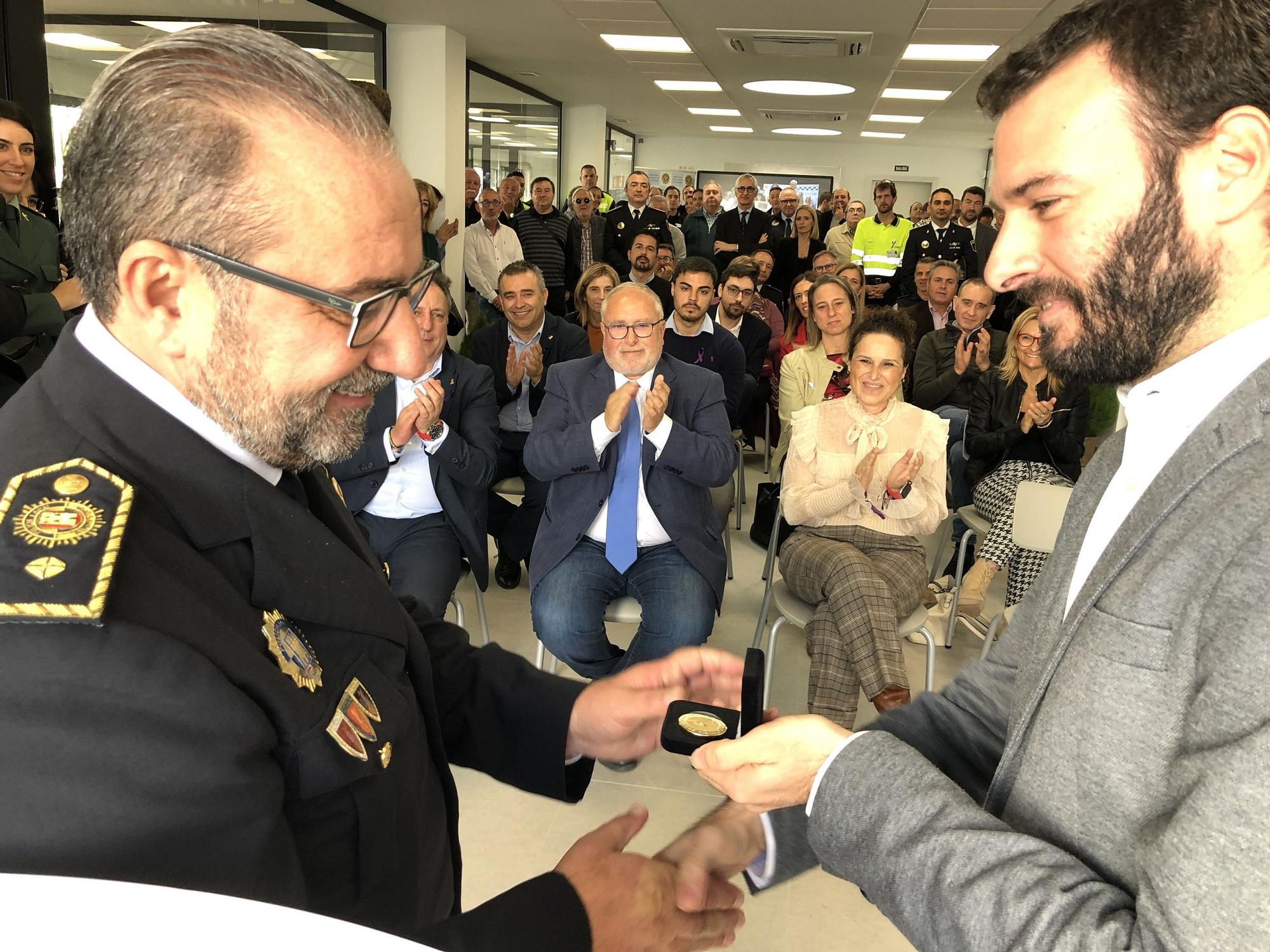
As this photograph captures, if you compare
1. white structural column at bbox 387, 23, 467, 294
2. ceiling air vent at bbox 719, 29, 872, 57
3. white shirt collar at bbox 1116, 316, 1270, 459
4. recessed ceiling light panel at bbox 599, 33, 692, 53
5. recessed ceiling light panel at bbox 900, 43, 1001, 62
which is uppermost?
recessed ceiling light panel at bbox 599, 33, 692, 53

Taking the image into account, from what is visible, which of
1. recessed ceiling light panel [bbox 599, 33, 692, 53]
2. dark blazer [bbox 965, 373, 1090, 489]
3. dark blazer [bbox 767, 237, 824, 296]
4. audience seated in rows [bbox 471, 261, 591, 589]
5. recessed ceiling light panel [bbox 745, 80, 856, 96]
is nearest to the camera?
dark blazer [bbox 965, 373, 1090, 489]

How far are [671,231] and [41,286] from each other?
706 cm

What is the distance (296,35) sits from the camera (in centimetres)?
715

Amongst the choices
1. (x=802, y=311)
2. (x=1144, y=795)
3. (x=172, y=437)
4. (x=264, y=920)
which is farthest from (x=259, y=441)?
(x=802, y=311)

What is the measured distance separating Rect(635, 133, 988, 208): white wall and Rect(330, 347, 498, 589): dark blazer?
1800cm

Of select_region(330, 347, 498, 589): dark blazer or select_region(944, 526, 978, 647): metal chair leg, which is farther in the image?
select_region(944, 526, 978, 647): metal chair leg

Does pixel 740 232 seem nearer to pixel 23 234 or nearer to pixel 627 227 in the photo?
pixel 627 227

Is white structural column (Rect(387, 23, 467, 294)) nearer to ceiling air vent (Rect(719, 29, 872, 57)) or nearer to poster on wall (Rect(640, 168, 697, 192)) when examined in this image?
ceiling air vent (Rect(719, 29, 872, 57))

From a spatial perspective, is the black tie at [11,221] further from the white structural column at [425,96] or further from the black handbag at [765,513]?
the white structural column at [425,96]

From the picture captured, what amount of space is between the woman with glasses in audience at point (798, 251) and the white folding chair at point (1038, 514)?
643cm

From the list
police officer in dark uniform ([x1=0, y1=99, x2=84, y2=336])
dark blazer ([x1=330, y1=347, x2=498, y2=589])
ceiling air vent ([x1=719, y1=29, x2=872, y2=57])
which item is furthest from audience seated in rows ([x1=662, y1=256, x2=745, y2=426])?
ceiling air vent ([x1=719, y1=29, x2=872, y2=57])

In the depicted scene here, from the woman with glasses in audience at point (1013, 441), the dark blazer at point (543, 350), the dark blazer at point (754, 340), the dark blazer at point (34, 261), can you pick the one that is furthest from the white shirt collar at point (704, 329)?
the dark blazer at point (34, 261)

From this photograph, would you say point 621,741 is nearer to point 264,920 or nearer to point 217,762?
point 217,762

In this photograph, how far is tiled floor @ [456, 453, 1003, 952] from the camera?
2223mm
